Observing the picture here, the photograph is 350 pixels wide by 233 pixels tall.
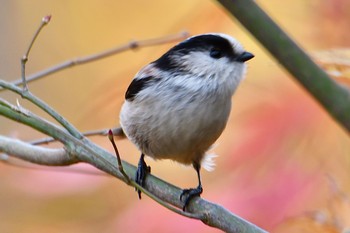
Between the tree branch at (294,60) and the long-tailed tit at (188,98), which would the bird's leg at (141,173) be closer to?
the long-tailed tit at (188,98)

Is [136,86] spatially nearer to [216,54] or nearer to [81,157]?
[216,54]

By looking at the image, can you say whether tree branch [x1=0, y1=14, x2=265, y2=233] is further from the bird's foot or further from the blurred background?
the blurred background

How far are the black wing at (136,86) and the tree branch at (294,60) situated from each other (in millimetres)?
567

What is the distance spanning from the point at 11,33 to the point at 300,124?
161 cm

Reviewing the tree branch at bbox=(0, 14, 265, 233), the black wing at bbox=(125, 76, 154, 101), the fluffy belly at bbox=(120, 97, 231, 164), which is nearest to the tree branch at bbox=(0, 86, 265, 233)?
the tree branch at bbox=(0, 14, 265, 233)

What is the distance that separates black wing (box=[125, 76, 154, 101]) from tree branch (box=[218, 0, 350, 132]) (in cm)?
57

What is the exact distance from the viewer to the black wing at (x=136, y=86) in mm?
1269

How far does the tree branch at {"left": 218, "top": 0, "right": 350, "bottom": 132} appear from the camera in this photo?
2.20ft

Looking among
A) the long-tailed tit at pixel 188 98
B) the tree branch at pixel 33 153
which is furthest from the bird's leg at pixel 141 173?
the tree branch at pixel 33 153

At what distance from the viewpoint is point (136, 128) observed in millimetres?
1250

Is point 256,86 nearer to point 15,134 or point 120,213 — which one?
point 120,213

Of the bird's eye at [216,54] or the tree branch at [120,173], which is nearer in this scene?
the tree branch at [120,173]

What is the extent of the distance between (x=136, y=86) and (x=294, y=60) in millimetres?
646

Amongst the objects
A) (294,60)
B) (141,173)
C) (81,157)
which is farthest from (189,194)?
(294,60)
